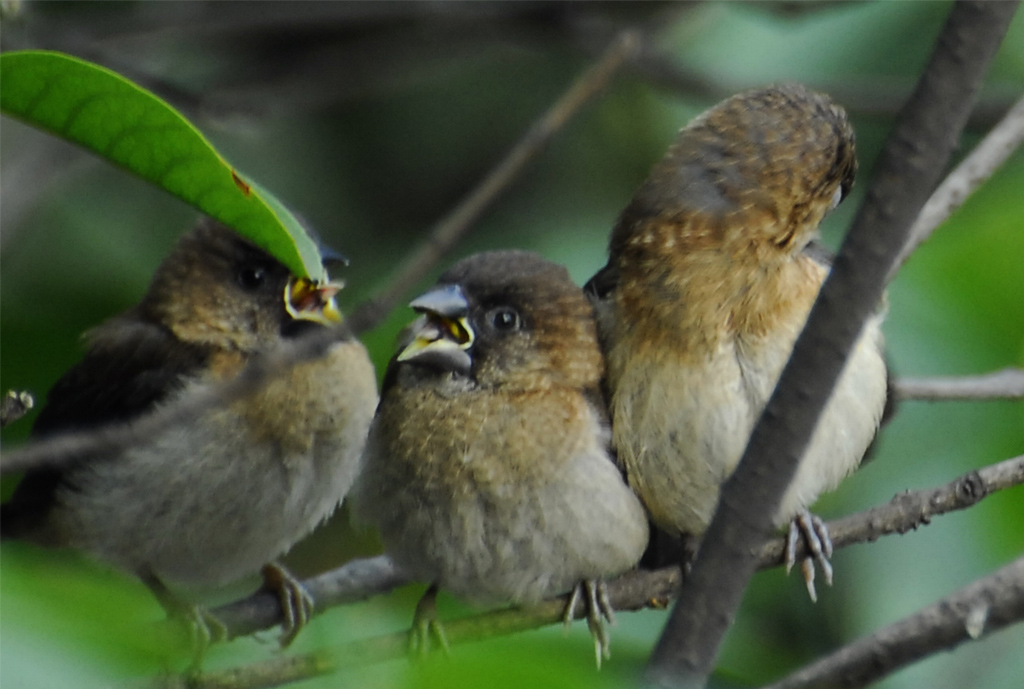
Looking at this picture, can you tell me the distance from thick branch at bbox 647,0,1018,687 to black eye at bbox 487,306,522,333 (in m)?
1.19

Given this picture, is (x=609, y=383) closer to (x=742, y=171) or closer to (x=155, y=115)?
(x=742, y=171)

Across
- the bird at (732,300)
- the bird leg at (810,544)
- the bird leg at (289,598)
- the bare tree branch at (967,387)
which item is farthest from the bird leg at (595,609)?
the bare tree branch at (967,387)

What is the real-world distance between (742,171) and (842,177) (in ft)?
0.67

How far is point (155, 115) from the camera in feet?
6.58

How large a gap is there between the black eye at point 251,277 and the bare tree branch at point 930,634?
6.57ft

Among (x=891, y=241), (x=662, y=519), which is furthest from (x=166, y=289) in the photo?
(x=891, y=241)

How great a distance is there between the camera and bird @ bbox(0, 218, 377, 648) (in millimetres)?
3342

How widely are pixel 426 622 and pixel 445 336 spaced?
0.62 meters

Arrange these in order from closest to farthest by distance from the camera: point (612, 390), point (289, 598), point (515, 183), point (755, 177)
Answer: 1. point (755, 177)
2. point (612, 390)
3. point (289, 598)
4. point (515, 183)

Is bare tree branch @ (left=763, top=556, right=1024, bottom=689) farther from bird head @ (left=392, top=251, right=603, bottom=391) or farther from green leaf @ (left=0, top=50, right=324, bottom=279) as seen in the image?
bird head @ (left=392, top=251, right=603, bottom=391)

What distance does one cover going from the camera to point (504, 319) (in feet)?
9.73

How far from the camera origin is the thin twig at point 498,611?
1.96 meters

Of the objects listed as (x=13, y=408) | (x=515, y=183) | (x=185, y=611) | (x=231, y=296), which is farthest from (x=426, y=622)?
(x=515, y=183)

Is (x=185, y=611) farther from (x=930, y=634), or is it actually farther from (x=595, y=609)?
(x=930, y=634)
